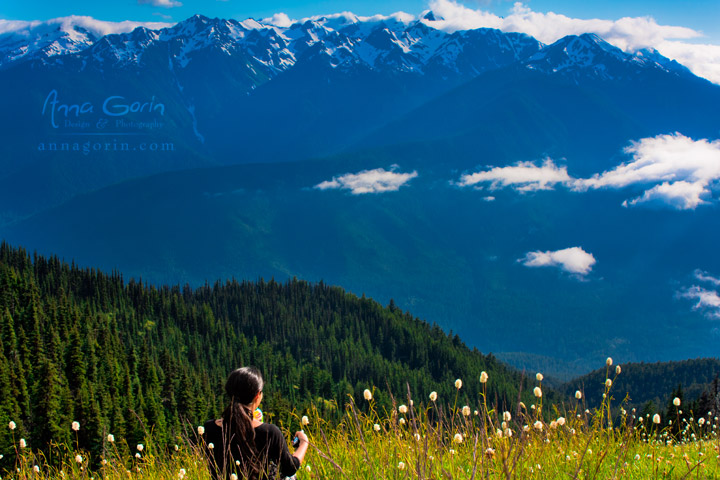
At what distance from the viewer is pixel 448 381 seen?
19462 cm

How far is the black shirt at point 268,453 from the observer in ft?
21.5

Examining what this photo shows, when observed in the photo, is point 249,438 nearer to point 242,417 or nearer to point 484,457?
point 242,417

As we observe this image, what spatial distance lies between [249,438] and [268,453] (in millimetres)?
330

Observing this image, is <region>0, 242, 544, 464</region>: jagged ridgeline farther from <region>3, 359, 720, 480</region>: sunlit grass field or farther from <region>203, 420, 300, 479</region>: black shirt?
<region>203, 420, 300, 479</region>: black shirt

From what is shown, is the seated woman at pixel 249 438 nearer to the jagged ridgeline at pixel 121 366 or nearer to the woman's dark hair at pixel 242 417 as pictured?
the woman's dark hair at pixel 242 417

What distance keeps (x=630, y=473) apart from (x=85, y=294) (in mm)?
188974

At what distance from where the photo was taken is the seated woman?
659 centimetres

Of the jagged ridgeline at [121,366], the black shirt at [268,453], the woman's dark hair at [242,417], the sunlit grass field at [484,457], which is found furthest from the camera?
the jagged ridgeline at [121,366]

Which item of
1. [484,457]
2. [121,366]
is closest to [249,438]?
[484,457]

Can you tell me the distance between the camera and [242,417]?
22.1 feet

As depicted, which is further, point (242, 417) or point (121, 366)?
point (121, 366)

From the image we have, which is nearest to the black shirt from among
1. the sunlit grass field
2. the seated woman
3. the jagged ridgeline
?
the seated woman

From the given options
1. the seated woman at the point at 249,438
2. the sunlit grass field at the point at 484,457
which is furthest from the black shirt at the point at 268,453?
the sunlit grass field at the point at 484,457

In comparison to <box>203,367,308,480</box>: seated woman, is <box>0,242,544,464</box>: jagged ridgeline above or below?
below
